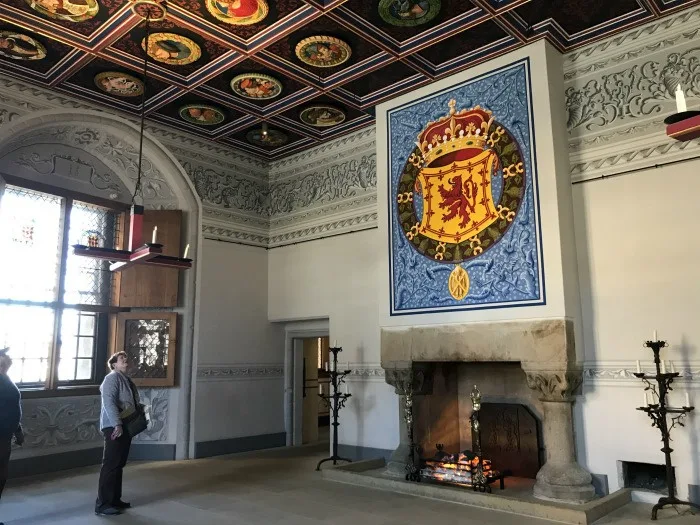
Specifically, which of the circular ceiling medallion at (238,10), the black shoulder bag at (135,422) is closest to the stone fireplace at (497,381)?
the black shoulder bag at (135,422)

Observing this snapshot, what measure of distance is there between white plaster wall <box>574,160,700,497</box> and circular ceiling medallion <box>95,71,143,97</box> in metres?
5.09

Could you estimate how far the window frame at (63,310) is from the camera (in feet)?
21.5

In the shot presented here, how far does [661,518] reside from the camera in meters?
4.39

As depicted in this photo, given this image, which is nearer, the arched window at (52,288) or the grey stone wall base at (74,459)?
the grey stone wall base at (74,459)

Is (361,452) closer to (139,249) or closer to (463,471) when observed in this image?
(463,471)

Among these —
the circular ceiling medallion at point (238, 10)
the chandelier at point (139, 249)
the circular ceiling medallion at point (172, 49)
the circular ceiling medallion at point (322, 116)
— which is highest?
the circular ceiling medallion at point (322, 116)

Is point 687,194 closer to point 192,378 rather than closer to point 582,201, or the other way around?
point 582,201

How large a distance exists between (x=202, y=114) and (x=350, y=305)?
3144 millimetres

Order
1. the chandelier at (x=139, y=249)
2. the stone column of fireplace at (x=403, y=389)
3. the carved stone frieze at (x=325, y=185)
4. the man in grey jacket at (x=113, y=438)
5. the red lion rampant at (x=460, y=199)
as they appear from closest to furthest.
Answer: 1. the chandelier at (x=139, y=249)
2. the man in grey jacket at (x=113, y=438)
3. the red lion rampant at (x=460, y=199)
4. the stone column of fireplace at (x=403, y=389)
5. the carved stone frieze at (x=325, y=185)

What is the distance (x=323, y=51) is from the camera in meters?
5.70

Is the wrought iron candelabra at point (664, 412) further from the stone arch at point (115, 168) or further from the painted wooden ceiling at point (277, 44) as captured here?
the stone arch at point (115, 168)

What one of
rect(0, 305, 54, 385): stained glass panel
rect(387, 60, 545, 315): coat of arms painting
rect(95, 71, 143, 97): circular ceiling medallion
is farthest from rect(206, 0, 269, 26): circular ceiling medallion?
rect(0, 305, 54, 385): stained glass panel

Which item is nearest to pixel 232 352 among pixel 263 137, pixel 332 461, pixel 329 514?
pixel 332 461

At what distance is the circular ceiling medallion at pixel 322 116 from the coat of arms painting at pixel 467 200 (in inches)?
36.8
